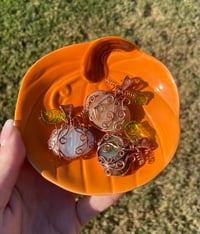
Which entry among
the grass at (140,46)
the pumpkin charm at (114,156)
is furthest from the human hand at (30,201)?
the grass at (140,46)

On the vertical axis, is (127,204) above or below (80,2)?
below

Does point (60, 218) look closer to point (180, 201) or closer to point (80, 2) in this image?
point (180, 201)

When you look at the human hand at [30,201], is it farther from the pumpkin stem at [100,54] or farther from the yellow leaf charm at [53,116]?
the pumpkin stem at [100,54]

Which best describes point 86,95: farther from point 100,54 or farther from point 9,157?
point 9,157

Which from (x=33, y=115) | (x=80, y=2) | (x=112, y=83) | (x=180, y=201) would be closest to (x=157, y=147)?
(x=112, y=83)

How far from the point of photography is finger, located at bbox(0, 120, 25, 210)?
1.35 m

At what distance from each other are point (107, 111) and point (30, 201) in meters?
0.36

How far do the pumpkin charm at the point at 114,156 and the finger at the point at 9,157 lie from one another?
0.76 feet

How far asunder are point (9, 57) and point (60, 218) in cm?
80

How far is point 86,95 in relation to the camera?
1.56 metres

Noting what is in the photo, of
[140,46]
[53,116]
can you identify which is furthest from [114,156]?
[140,46]

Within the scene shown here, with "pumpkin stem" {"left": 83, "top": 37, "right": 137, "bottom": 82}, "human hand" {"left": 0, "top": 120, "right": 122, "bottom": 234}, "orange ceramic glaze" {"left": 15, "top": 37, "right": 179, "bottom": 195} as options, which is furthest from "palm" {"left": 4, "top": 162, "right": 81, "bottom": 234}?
"pumpkin stem" {"left": 83, "top": 37, "right": 137, "bottom": 82}

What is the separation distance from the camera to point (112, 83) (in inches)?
61.0

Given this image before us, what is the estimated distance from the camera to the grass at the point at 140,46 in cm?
191
